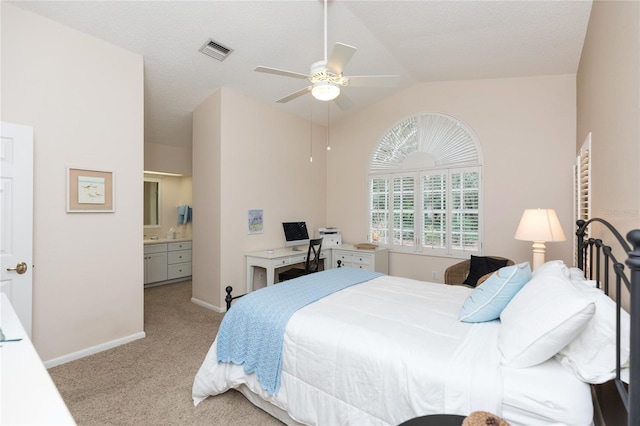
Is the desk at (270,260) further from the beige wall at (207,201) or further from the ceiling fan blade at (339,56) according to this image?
the ceiling fan blade at (339,56)

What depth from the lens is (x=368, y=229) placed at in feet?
17.4

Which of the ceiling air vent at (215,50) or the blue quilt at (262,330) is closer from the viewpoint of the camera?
the blue quilt at (262,330)

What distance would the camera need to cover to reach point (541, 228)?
2770mm

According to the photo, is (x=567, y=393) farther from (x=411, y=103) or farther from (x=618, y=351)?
(x=411, y=103)

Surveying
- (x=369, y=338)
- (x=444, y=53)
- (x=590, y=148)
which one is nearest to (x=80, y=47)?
(x=369, y=338)

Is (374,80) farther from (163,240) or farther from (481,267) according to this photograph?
(163,240)

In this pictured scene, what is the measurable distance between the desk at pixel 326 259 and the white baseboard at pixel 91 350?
1.46 metres

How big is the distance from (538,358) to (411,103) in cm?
423

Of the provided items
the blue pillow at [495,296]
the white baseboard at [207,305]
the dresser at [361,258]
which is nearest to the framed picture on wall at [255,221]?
the white baseboard at [207,305]

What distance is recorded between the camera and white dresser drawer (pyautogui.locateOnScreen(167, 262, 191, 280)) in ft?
18.0

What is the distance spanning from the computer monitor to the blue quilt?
250 cm

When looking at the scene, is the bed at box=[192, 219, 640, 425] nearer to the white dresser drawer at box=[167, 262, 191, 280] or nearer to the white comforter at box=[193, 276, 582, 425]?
the white comforter at box=[193, 276, 582, 425]

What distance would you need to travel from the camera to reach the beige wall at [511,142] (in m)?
3.77

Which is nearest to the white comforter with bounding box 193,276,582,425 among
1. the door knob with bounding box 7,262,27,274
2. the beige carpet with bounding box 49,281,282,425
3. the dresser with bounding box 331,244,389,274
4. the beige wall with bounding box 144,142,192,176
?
the beige carpet with bounding box 49,281,282,425
